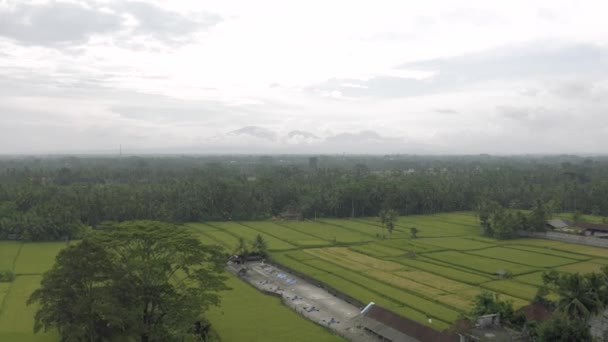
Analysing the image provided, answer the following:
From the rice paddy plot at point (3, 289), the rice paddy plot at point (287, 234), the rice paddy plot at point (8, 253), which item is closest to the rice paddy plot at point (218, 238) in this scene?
the rice paddy plot at point (287, 234)

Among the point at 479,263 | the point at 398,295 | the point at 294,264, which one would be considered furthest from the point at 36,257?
the point at 479,263

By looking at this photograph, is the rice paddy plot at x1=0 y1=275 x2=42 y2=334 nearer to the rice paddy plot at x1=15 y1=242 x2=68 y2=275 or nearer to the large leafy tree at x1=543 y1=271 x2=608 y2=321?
the rice paddy plot at x1=15 y1=242 x2=68 y2=275

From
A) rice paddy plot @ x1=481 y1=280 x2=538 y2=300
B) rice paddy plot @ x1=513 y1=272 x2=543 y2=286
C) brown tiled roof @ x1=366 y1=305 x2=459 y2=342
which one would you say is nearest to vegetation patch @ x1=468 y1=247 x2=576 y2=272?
rice paddy plot @ x1=513 y1=272 x2=543 y2=286

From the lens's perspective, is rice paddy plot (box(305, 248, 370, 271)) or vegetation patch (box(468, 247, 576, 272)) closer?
rice paddy plot (box(305, 248, 370, 271))

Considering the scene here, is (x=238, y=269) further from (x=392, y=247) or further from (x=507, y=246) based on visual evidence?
(x=507, y=246)

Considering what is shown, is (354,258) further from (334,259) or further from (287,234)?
(287,234)

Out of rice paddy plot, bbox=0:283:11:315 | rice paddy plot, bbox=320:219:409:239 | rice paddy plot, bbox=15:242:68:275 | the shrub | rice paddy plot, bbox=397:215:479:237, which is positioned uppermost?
the shrub

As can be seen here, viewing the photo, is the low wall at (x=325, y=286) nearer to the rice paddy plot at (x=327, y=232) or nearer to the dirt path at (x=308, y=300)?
the dirt path at (x=308, y=300)
